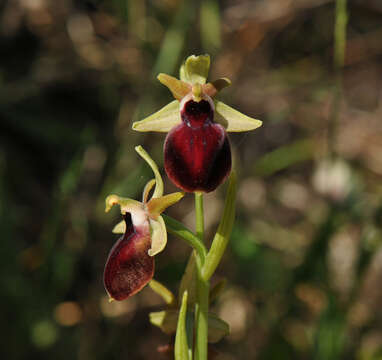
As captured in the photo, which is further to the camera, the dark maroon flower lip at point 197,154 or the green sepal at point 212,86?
the green sepal at point 212,86

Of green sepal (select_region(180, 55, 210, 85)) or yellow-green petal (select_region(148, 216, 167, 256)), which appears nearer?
yellow-green petal (select_region(148, 216, 167, 256))

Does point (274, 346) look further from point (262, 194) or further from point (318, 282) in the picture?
point (262, 194)

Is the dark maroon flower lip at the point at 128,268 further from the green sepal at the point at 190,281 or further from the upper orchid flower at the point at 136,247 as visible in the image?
the green sepal at the point at 190,281

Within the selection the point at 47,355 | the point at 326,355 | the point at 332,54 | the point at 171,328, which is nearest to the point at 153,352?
the point at 47,355

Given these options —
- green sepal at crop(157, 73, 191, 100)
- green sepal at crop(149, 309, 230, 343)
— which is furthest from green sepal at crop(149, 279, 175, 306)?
green sepal at crop(157, 73, 191, 100)

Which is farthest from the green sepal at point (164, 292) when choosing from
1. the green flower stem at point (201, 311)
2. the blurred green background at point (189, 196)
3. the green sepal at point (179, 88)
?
the blurred green background at point (189, 196)

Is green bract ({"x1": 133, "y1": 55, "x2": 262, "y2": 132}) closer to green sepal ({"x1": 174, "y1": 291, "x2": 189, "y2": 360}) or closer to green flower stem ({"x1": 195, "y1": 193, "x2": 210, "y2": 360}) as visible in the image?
green flower stem ({"x1": 195, "y1": 193, "x2": 210, "y2": 360})

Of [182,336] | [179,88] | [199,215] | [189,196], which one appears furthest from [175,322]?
[189,196]
